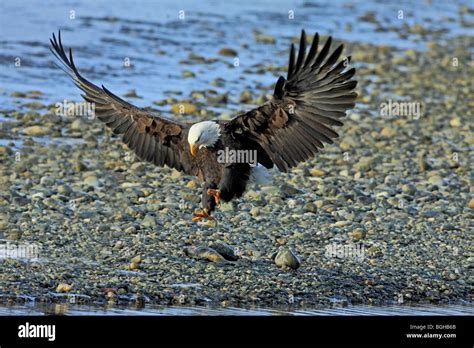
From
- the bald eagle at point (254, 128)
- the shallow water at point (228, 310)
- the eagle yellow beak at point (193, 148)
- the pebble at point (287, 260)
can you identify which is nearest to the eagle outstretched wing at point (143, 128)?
the bald eagle at point (254, 128)

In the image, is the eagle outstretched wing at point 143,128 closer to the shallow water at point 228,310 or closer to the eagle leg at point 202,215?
the eagle leg at point 202,215

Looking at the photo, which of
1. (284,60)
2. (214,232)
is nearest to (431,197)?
(214,232)

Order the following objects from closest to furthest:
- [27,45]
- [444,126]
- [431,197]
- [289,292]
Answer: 1. [289,292]
2. [431,197]
3. [444,126]
4. [27,45]

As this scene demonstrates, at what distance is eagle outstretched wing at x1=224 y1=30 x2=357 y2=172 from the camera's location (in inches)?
316

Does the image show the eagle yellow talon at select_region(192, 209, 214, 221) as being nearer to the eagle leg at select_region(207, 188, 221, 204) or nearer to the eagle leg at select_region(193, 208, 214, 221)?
the eagle leg at select_region(193, 208, 214, 221)

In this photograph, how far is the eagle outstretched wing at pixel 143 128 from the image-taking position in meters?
9.13

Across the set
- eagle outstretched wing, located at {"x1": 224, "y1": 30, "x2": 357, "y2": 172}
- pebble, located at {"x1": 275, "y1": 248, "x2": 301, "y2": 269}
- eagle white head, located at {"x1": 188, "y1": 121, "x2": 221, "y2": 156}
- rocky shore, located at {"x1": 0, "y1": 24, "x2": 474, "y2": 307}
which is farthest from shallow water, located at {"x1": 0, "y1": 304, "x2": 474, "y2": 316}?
eagle white head, located at {"x1": 188, "y1": 121, "x2": 221, "y2": 156}

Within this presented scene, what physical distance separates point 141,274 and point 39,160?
11.3 ft

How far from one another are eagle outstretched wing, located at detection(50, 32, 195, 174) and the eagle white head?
40cm

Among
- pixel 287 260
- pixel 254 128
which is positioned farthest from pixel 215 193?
pixel 287 260

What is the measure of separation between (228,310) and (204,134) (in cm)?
152

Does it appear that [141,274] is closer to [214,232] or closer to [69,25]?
[214,232]

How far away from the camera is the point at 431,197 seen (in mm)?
10789

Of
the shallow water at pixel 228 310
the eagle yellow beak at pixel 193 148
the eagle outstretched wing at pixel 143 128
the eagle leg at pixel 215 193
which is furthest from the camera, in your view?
the eagle outstretched wing at pixel 143 128
